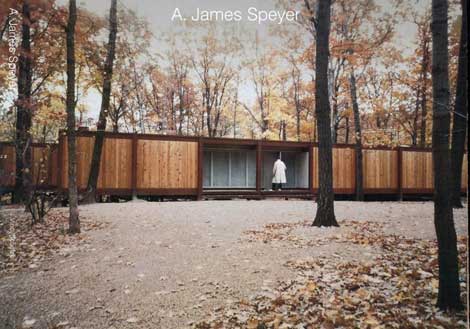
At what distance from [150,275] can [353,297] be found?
1.95 metres

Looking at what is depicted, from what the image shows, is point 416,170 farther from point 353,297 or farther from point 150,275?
point 150,275

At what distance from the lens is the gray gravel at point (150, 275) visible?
8.84ft

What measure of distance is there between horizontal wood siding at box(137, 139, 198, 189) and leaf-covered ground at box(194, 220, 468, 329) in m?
7.04

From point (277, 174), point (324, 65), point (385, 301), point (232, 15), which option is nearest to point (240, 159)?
point (277, 174)

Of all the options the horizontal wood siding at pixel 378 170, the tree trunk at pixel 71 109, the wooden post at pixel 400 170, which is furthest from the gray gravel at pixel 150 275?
the wooden post at pixel 400 170

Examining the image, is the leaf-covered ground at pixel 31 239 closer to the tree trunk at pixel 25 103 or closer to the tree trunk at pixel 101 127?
the tree trunk at pixel 25 103

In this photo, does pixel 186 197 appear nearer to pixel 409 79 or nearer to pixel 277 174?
pixel 277 174

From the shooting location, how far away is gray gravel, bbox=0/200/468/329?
8.84 feet

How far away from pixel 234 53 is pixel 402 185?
9531mm

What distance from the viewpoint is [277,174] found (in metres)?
12.0

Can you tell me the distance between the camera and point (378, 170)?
12.2 m

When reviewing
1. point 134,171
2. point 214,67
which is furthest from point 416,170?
point 214,67

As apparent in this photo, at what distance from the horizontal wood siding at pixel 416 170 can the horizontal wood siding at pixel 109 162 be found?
9587mm

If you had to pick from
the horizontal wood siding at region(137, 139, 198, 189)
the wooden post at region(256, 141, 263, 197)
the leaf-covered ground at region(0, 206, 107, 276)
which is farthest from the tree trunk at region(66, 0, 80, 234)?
the wooden post at region(256, 141, 263, 197)
